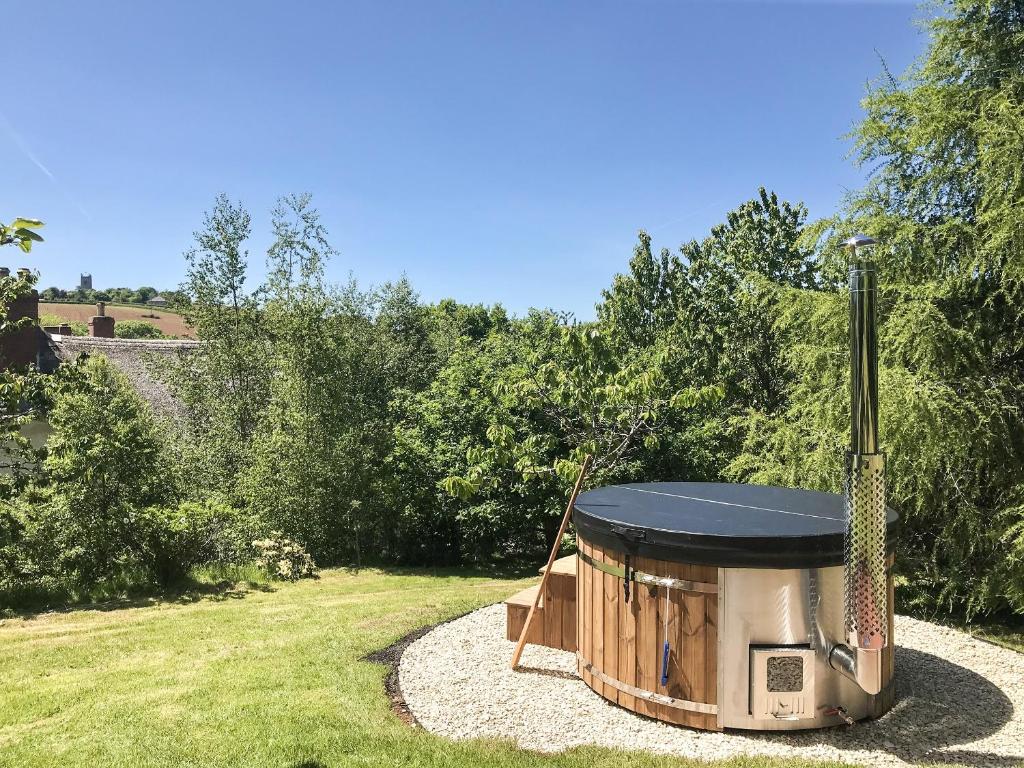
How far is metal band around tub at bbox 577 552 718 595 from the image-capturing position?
500 centimetres

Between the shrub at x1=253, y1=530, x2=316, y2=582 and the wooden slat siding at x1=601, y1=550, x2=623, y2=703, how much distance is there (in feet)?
26.6

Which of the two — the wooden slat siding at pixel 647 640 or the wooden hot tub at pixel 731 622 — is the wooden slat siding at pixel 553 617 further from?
the wooden slat siding at pixel 647 640

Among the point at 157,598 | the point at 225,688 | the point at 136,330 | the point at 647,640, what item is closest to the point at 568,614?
the point at 647,640

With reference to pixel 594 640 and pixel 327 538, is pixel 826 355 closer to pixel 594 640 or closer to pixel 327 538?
pixel 594 640

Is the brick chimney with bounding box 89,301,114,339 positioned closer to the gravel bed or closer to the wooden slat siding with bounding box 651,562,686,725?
the gravel bed

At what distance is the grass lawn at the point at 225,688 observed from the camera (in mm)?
4809

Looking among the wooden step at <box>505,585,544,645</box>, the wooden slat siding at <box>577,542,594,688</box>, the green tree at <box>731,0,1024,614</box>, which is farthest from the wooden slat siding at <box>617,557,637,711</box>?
the green tree at <box>731,0,1024,614</box>

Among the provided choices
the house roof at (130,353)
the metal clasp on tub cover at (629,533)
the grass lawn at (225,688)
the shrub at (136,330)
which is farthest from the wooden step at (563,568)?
the shrub at (136,330)

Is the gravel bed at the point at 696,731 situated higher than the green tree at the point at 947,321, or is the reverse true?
the green tree at the point at 947,321

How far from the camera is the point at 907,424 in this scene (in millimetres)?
7891

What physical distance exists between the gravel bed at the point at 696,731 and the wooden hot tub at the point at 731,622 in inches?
7.1

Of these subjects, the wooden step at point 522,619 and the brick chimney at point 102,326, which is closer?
the wooden step at point 522,619

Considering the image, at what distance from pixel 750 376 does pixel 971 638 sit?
8.49 metres

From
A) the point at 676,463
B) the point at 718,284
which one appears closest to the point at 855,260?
the point at 676,463
